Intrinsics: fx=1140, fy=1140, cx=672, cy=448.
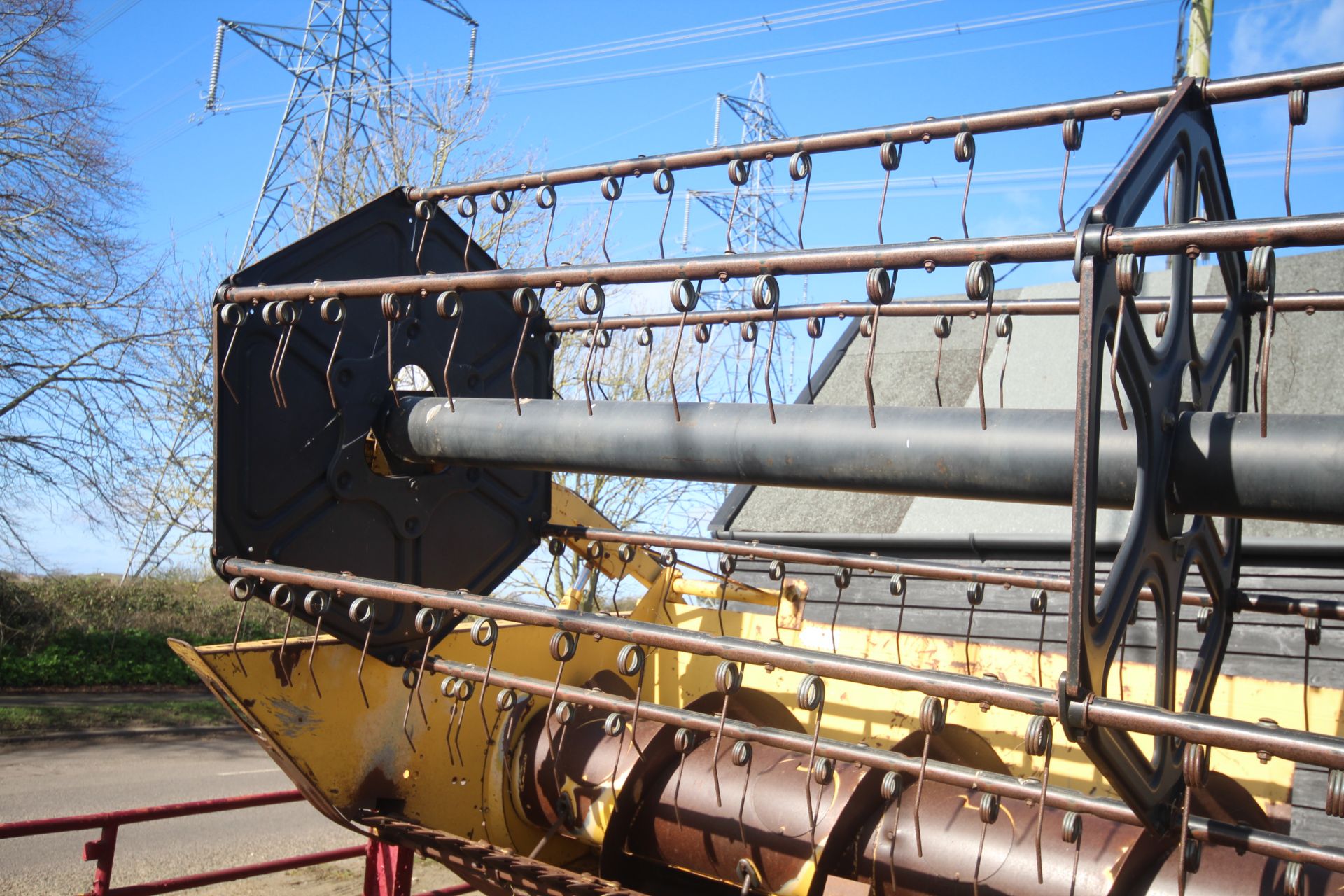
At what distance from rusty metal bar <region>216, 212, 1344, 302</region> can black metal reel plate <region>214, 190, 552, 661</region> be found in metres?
0.40

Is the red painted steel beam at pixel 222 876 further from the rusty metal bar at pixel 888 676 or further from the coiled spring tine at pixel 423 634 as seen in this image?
the rusty metal bar at pixel 888 676

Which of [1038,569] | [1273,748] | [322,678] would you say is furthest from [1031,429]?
[1038,569]

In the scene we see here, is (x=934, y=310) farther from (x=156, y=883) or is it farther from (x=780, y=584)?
(x=156, y=883)

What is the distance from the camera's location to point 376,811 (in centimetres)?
395

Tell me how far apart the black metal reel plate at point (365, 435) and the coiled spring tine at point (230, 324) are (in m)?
0.01

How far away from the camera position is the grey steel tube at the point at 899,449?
2.07m

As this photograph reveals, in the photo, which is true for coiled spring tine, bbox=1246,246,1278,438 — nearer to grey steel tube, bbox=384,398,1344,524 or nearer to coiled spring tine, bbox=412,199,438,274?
grey steel tube, bbox=384,398,1344,524

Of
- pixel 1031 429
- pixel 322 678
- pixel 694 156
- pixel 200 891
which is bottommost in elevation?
pixel 200 891

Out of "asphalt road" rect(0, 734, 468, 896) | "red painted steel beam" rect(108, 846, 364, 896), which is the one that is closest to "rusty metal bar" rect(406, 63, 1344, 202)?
"red painted steel beam" rect(108, 846, 364, 896)

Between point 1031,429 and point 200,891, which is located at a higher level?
point 1031,429

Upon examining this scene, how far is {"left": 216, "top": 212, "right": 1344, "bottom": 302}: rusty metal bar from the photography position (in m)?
1.74

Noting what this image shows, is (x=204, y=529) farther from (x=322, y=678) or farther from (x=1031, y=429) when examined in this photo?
(x=1031, y=429)

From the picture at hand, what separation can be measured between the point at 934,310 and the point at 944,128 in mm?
598

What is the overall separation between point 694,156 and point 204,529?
2005 centimetres
